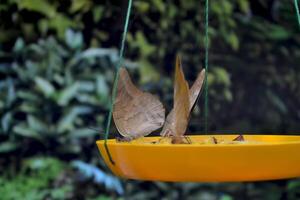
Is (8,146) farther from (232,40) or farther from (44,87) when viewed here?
(232,40)

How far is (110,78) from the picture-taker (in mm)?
3301

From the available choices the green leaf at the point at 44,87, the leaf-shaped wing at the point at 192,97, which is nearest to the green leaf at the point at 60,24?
the green leaf at the point at 44,87

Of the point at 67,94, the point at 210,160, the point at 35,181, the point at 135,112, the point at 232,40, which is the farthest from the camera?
the point at 232,40

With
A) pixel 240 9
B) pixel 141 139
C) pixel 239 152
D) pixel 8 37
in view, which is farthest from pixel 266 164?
pixel 240 9

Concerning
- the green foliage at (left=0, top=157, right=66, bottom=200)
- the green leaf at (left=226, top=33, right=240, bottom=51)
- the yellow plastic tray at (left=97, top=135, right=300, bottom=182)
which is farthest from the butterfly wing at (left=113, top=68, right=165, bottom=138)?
the green leaf at (left=226, top=33, right=240, bottom=51)

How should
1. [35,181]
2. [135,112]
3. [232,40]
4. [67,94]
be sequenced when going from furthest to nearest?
[232,40]
[67,94]
[35,181]
[135,112]

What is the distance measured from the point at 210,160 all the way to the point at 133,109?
0.29 metres

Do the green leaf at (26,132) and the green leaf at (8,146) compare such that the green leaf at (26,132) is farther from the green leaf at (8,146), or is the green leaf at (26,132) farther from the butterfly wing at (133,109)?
the butterfly wing at (133,109)

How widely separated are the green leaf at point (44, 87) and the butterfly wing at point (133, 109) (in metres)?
1.80

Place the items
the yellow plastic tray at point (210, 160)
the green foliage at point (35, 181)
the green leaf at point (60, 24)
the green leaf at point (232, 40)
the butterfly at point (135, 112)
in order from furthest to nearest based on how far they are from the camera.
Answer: the green leaf at point (232, 40), the green leaf at point (60, 24), the green foliage at point (35, 181), the butterfly at point (135, 112), the yellow plastic tray at point (210, 160)

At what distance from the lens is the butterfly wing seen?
1.37 m

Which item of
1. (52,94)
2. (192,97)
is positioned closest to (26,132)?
(52,94)

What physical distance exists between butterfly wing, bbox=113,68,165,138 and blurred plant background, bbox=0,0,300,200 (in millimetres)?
1749

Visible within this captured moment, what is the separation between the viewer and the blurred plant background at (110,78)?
10.3 feet
